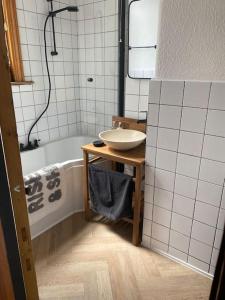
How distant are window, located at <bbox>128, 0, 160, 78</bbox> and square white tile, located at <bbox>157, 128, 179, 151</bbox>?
789 millimetres

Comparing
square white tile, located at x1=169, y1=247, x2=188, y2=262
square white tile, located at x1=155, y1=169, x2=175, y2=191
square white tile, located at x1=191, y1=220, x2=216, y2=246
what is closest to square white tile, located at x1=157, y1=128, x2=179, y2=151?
square white tile, located at x1=155, y1=169, x2=175, y2=191

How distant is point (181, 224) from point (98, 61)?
1.90 meters

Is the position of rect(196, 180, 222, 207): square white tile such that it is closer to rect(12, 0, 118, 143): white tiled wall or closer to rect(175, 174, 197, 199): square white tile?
rect(175, 174, 197, 199): square white tile

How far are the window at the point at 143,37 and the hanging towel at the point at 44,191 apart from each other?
115 cm

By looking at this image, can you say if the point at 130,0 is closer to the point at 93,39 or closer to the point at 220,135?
the point at 93,39

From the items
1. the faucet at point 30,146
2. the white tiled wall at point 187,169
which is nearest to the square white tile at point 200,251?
the white tiled wall at point 187,169

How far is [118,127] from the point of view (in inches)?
89.7

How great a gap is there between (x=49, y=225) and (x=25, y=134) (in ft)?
3.30

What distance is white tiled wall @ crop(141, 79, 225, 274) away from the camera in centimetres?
137

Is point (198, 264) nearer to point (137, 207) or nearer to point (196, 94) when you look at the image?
point (137, 207)

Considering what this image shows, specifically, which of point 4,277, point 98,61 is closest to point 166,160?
point 4,277

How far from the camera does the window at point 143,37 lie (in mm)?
1990

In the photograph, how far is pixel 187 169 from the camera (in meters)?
1.52

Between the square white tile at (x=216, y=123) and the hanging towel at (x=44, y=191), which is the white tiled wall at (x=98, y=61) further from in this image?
the square white tile at (x=216, y=123)
